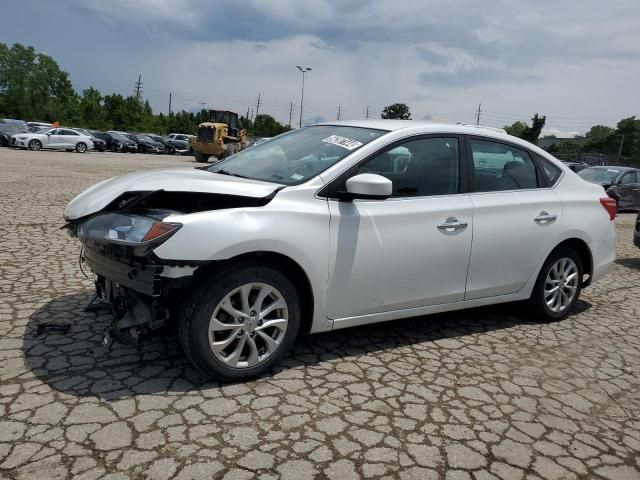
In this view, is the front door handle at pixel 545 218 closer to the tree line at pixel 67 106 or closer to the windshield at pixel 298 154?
the windshield at pixel 298 154

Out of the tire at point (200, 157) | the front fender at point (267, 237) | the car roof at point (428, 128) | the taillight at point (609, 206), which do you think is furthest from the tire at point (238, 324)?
the tire at point (200, 157)

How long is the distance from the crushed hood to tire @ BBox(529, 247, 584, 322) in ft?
8.79

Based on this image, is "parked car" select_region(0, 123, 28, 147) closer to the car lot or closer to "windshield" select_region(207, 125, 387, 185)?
the car lot

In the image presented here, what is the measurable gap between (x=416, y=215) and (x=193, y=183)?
157 centimetres

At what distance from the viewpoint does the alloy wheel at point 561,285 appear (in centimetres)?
480

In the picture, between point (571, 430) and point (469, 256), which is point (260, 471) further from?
point (469, 256)

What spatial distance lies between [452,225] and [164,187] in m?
2.07

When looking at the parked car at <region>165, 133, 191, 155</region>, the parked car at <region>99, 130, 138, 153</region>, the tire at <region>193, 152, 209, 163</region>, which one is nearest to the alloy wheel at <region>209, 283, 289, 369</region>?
the tire at <region>193, 152, 209, 163</region>

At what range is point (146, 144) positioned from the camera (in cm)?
4069

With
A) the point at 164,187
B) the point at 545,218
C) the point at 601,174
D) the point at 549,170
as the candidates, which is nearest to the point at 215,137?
the point at 601,174

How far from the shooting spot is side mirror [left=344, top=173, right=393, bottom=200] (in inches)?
132

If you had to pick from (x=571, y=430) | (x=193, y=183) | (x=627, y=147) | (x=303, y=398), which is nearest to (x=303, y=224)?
(x=193, y=183)

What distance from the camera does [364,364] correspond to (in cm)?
374

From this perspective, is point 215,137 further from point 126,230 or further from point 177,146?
point 126,230
